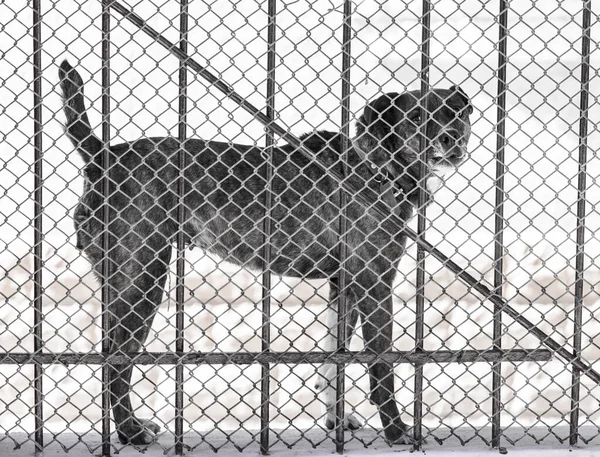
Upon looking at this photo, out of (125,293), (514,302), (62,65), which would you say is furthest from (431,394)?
(62,65)

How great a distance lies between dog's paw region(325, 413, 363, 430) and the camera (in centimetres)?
419

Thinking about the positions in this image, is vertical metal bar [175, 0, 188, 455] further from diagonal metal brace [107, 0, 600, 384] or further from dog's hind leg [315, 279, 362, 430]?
dog's hind leg [315, 279, 362, 430]

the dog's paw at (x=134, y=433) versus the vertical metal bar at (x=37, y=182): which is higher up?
the vertical metal bar at (x=37, y=182)

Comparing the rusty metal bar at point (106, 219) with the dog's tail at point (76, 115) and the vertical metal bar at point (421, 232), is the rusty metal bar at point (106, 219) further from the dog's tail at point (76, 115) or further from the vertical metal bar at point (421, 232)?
the vertical metal bar at point (421, 232)

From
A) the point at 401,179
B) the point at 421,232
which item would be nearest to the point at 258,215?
the point at 401,179

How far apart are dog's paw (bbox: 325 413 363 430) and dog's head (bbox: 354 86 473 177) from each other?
1.25 metres

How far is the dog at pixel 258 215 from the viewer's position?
3828 mm

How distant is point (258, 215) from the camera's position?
4348 millimetres

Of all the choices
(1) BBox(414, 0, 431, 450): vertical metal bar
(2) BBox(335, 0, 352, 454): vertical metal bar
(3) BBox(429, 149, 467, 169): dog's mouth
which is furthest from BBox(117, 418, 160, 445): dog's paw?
(3) BBox(429, 149, 467, 169): dog's mouth

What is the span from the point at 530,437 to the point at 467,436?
0.29 metres

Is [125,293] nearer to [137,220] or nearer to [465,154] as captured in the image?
[137,220]

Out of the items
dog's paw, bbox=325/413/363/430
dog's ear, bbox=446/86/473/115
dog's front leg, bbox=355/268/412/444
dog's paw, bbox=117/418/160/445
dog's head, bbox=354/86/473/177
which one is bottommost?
dog's paw, bbox=325/413/363/430

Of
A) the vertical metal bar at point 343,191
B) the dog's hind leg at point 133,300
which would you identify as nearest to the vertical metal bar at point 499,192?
the vertical metal bar at point 343,191

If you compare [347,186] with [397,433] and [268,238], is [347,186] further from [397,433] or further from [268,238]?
[397,433]
